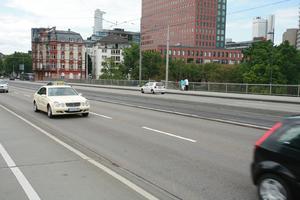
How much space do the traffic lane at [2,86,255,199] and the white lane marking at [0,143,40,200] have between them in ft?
6.22

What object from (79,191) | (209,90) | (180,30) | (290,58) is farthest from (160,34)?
(79,191)

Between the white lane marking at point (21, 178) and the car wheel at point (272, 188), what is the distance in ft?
10.4

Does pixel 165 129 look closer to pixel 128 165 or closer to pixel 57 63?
pixel 128 165

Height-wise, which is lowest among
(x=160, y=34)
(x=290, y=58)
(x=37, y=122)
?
(x=37, y=122)

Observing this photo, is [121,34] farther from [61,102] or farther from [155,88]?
[61,102]

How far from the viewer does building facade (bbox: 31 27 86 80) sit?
128375mm

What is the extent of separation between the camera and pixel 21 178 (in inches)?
234

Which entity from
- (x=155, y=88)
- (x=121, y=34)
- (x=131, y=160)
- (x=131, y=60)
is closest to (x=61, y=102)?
(x=131, y=160)

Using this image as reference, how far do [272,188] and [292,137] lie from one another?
27.7 inches

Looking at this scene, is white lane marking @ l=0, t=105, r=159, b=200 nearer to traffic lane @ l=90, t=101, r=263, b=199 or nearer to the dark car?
traffic lane @ l=90, t=101, r=263, b=199

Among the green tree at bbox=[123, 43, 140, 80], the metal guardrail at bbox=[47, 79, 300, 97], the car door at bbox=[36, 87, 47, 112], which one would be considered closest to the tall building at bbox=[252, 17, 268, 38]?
the green tree at bbox=[123, 43, 140, 80]

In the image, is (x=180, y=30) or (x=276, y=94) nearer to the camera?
(x=276, y=94)

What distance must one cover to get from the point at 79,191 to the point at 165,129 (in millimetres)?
6416

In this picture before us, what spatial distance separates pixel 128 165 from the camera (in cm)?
683
